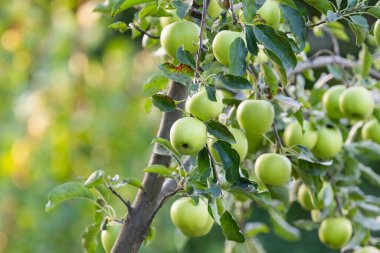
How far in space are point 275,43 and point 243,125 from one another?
206 millimetres

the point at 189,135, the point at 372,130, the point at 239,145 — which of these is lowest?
the point at 372,130

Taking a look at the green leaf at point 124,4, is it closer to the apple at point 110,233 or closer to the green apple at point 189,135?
the green apple at point 189,135

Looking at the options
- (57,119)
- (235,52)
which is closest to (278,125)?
(235,52)

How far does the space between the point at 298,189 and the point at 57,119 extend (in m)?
2.42

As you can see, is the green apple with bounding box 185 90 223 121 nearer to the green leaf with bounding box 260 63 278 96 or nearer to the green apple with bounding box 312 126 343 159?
the green leaf with bounding box 260 63 278 96

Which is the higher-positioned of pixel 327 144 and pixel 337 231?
pixel 327 144

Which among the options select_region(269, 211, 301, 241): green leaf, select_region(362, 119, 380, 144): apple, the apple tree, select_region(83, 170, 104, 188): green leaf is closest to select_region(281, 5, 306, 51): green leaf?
the apple tree

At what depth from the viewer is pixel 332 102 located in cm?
148

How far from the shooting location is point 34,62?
13.3 ft

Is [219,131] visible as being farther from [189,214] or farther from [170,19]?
[170,19]

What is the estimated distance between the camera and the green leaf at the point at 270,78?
1183 millimetres

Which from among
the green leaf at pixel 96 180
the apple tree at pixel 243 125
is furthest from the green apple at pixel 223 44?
the green leaf at pixel 96 180

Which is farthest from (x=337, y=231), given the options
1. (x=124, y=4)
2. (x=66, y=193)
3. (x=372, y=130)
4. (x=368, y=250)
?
(x=124, y=4)

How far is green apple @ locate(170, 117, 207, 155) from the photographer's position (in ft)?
3.27
